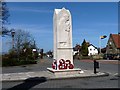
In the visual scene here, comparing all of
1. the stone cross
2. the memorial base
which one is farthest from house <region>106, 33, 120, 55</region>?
the memorial base

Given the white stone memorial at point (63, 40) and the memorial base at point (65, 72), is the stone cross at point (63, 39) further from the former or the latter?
the memorial base at point (65, 72)

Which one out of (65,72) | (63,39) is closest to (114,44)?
(63,39)

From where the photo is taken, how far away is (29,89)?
14.1 metres

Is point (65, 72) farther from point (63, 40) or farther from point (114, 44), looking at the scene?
point (114, 44)

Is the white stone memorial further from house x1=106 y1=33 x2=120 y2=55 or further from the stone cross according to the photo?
house x1=106 y1=33 x2=120 y2=55

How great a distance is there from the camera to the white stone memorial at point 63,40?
21.9 metres

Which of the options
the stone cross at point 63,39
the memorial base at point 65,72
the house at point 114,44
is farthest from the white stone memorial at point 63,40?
the house at point 114,44

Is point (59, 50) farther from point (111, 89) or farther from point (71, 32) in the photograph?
point (111, 89)

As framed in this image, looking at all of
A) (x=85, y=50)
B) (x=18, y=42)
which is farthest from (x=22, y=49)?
(x=85, y=50)

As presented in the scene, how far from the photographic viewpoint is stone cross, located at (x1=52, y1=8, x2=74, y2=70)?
21891 mm

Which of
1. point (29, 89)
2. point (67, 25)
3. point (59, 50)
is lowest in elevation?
point (29, 89)

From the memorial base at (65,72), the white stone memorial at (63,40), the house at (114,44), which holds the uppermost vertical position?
the house at (114,44)

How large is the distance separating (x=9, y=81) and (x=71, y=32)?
6.45m

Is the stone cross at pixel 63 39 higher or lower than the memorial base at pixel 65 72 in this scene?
higher
